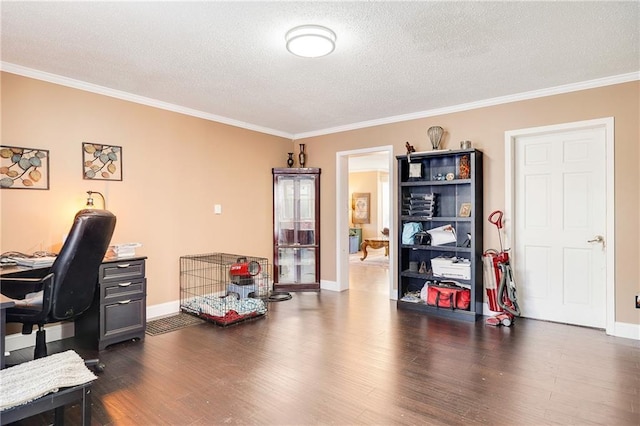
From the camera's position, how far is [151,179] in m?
4.25

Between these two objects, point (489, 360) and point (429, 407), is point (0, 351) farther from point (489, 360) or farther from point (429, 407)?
point (489, 360)

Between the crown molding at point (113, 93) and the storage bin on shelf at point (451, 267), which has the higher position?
the crown molding at point (113, 93)

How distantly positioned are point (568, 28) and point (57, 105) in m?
4.56

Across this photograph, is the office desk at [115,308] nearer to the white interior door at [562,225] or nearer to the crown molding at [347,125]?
the crown molding at [347,125]

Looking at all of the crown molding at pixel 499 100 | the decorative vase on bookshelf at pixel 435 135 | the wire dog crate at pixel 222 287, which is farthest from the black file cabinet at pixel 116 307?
the decorative vase on bookshelf at pixel 435 135

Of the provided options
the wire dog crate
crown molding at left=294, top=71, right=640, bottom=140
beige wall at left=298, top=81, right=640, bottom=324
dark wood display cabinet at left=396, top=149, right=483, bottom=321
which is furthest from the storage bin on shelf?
the wire dog crate

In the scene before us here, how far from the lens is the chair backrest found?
254 centimetres

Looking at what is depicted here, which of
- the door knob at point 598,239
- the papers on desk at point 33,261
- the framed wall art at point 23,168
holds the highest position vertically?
the framed wall art at point 23,168

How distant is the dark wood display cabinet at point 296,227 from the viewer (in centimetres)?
580

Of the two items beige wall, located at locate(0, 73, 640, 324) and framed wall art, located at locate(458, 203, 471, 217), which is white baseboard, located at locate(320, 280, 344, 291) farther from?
framed wall art, located at locate(458, 203, 471, 217)

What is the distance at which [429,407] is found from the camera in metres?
2.28

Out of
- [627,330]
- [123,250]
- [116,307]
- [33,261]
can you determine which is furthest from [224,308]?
[627,330]

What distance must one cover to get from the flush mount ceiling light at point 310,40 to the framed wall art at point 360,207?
859 centimetres

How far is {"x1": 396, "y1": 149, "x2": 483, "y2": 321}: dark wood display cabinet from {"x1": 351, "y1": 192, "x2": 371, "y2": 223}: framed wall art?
6337mm
